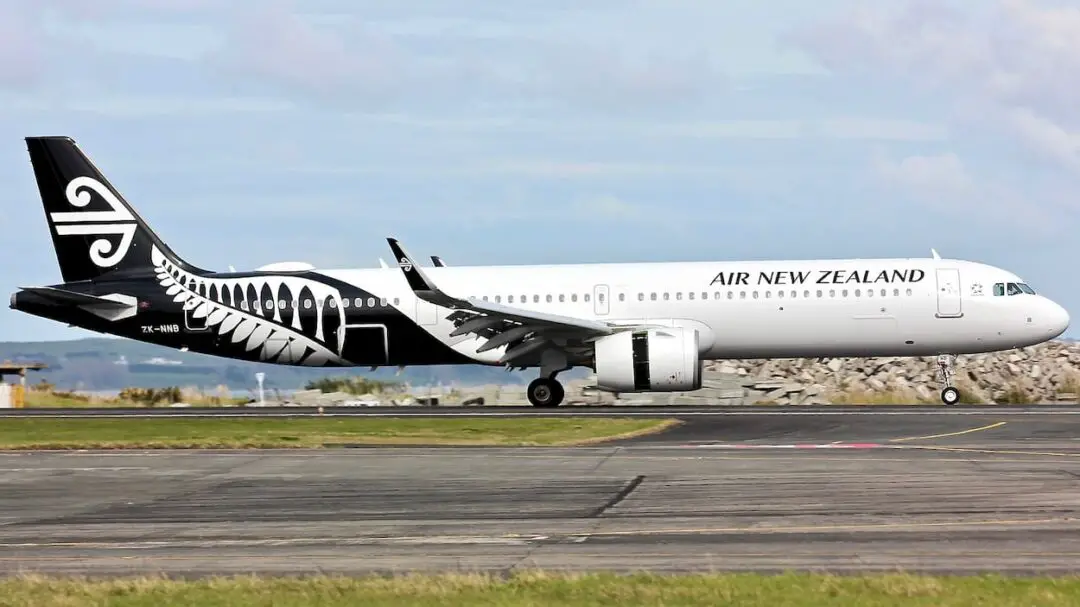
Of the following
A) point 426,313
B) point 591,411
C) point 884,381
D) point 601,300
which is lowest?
point 884,381

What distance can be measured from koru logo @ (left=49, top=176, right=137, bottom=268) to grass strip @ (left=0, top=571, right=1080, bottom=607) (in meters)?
29.7

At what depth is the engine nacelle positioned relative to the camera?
117ft

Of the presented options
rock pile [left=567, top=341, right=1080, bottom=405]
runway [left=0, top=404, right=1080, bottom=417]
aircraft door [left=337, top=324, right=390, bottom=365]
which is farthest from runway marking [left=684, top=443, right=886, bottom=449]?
rock pile [left=567, top=341, right=1080, bottom=405]

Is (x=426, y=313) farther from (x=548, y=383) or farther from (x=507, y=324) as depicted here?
(x=548, y=383)

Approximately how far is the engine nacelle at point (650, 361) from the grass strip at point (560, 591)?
23.7 metres

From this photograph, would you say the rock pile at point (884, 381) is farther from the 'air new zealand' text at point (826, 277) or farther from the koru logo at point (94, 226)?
the koru logo at point (94, 226)

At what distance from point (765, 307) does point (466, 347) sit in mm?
7947

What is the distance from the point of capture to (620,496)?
18.2 m

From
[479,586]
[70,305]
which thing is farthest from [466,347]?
[479,586]

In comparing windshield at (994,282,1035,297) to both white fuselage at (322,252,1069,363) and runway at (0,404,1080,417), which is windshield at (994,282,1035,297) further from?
runway at (0,404,1080,417)

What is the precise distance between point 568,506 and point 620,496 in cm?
105

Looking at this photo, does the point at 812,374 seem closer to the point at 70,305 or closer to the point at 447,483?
the point at 70,305

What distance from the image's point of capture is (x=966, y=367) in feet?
174

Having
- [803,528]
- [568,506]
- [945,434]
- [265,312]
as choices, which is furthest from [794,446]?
[265,312]
